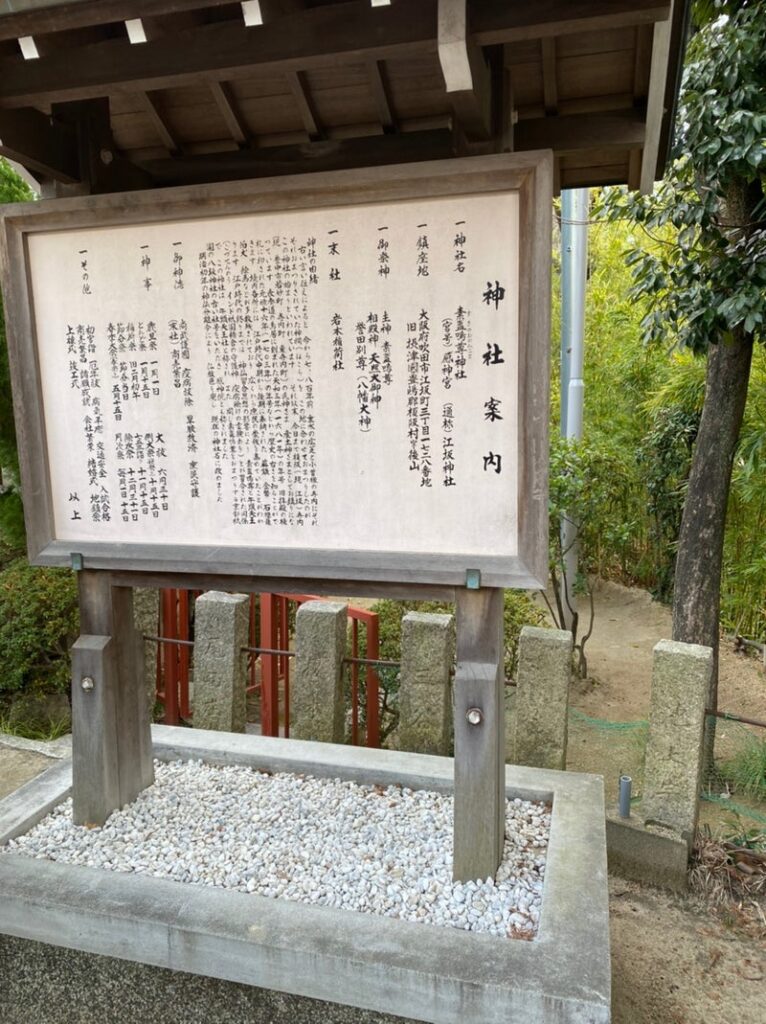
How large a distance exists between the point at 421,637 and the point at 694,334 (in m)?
2.66

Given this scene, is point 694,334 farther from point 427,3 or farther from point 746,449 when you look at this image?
point 427,3

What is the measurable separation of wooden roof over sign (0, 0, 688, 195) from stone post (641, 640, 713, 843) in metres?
2.17

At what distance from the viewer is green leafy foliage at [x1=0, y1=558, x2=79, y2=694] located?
558 cm

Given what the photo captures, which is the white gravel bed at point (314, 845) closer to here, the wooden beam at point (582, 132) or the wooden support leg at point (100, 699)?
the wooden support leg at point (100, 699)

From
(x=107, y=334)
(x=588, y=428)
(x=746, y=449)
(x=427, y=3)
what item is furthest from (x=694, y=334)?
(x=588, y=428)

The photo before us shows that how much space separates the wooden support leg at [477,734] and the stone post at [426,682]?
3.12 feet

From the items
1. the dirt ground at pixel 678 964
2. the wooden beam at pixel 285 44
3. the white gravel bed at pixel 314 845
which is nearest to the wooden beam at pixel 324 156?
the wooden beam at pixel 285 44

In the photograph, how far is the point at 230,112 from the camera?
119 inches

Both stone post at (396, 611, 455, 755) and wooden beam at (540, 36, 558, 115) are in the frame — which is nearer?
wooden beam at (540, 36, 558, 115)

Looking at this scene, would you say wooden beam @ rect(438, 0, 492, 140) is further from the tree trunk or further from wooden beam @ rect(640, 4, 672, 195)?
the tree trunk

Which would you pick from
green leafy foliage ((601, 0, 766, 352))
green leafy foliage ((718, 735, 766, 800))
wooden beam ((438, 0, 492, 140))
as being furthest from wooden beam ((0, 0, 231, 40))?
green leafy foliage ((718, 735, 766, 800))

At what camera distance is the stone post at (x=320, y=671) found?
13.5ft

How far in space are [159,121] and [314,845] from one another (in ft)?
10.2

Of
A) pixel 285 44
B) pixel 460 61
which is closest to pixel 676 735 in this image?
pixel 460 61
